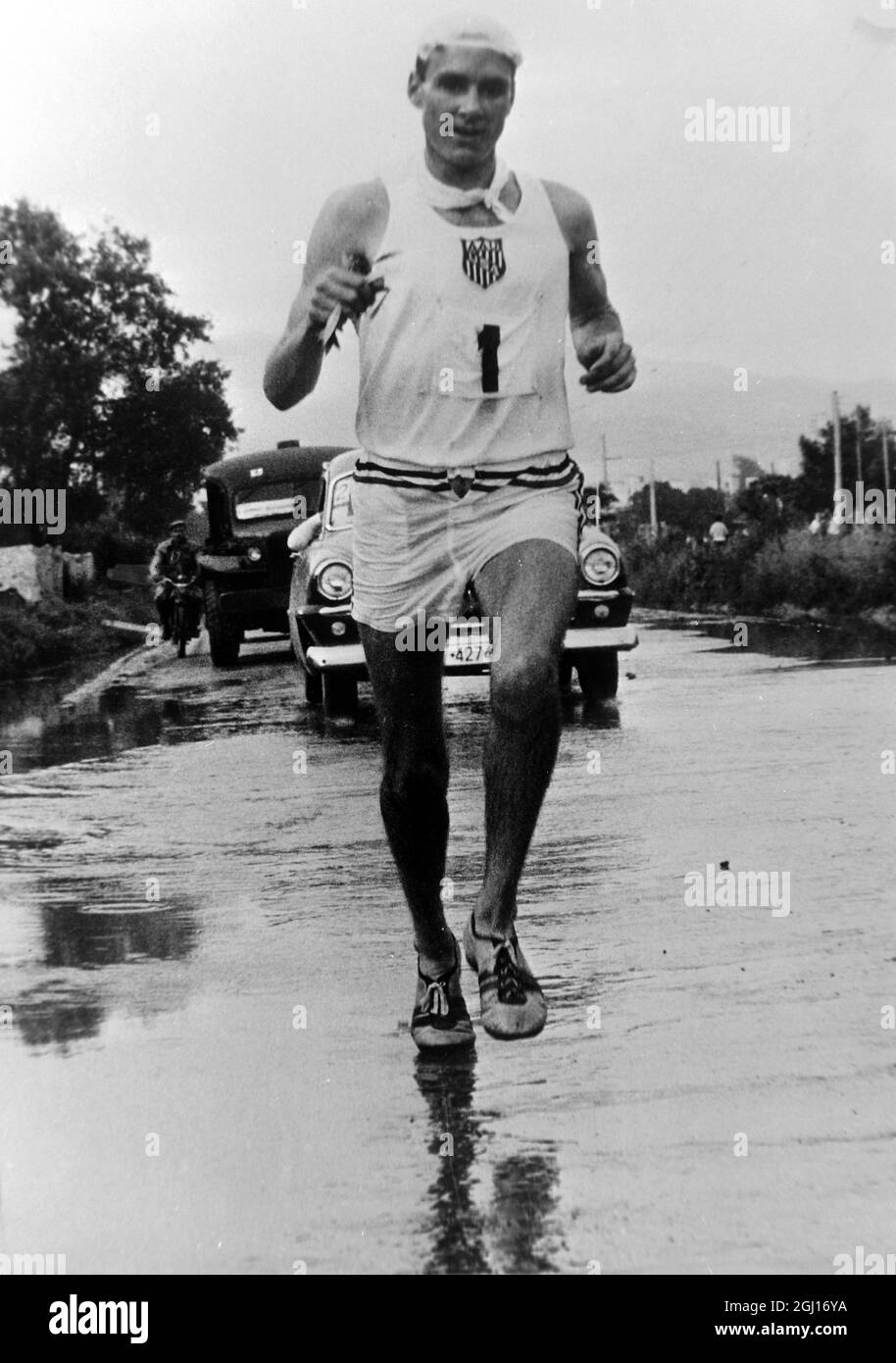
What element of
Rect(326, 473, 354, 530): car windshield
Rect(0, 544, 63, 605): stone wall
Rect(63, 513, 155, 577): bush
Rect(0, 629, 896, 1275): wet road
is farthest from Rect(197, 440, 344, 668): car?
Rect(0, 629, 896, 1275): wet road

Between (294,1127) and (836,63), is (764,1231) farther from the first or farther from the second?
(836,63)

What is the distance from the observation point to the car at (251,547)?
702cm

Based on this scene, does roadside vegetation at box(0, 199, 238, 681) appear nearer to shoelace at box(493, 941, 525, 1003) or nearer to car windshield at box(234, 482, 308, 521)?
car windshield at box(234, 482, 308, 521)

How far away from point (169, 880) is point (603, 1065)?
102 inches

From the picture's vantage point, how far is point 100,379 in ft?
19.6

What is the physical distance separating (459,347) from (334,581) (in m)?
7.55

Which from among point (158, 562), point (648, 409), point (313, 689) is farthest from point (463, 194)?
point (313, 689)

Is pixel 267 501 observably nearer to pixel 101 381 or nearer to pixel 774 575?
pixel 101 381

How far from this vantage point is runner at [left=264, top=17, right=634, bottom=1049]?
12.7ft

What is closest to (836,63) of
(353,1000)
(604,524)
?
(353,1000)

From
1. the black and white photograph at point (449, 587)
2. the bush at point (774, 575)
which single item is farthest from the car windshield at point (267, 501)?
the bush at point (774, 575)

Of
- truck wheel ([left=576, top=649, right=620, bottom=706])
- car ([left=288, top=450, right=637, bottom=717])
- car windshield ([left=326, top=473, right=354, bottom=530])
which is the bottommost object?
truck wheel ([left=576, top=649, right=620, bottom=706])

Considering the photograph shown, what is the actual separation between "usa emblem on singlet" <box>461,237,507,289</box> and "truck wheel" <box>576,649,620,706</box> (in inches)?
307

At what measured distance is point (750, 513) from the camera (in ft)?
70.4
